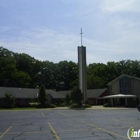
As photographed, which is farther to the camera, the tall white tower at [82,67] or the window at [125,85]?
the window at [125,85]

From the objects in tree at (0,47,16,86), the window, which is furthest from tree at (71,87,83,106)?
tree at (0,47,16,86)

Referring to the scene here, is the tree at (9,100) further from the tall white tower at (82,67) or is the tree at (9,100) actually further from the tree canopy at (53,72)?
the tree canopy at (53,72)

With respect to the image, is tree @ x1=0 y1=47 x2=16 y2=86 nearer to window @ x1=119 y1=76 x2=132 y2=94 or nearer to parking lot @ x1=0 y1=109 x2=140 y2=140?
window @ x1=119 y1=76 x2=132 y2=94

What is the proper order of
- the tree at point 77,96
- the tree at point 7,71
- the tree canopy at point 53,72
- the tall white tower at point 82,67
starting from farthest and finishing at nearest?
the tree canopy at point 53,72 < the tree at point 7,71 < the tall white tower at point 82,67 < the tree at point 77,96

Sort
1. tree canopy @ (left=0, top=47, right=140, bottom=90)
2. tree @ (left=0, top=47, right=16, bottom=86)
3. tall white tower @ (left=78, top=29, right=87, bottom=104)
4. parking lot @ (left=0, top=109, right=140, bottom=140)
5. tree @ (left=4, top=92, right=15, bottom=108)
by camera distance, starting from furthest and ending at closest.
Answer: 1. tree canopy @ (left=0, top=47, right=140, bottom=90)
2. tree @ (left=0, top=47, right=16, bottom=86)
3. tall white tower @ (left=78, top=29, right=87, bottom=104)
4. tree @ (left=4, top=92, right=15, bottom=108)
5. parking lot @ (left=0, top=109, right=140, bottom=140)

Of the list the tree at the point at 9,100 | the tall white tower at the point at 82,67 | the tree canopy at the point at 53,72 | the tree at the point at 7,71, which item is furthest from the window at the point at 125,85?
the tree at the point at 7,71

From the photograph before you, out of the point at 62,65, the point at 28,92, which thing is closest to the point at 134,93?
the point at 28,92

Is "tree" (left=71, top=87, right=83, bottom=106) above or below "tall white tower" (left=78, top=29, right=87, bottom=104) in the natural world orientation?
below

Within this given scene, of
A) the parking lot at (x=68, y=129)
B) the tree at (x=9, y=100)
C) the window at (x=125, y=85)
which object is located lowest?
the parking lot at (x=68, y=129)

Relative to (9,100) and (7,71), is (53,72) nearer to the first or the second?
(7,71)

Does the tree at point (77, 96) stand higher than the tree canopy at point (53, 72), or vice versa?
the tree canopy at point (53, 72)

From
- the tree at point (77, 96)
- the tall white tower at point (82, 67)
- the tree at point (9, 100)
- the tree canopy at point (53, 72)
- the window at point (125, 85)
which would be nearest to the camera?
the tree at point (77, 96)

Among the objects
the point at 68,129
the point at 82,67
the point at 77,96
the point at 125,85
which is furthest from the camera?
the point at 125,85

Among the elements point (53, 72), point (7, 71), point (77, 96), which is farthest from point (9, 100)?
point (53, 72)
